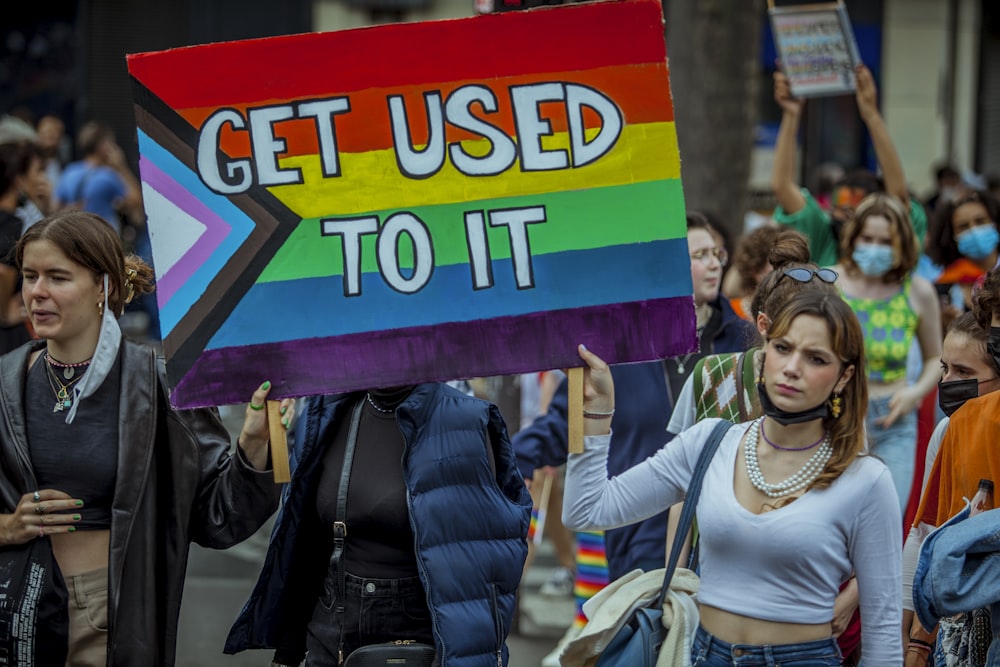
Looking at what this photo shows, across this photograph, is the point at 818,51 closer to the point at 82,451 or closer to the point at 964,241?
the point at 964,241

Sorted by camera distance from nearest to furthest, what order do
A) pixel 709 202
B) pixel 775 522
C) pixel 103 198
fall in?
1. pixel 775 522
2. pixel 709 202
3. pixel 103 198

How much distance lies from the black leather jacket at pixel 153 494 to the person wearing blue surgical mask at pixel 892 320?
3.45m

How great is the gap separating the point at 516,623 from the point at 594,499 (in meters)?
3.85

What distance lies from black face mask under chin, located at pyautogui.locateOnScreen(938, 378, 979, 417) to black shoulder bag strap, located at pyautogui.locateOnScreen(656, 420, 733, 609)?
97 cm

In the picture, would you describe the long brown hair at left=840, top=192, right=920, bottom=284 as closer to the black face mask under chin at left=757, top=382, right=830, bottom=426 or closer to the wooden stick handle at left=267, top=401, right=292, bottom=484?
the black face mask under chin at left=757, top=382, right=830, bottom=426

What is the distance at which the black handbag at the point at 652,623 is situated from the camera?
3607 mm

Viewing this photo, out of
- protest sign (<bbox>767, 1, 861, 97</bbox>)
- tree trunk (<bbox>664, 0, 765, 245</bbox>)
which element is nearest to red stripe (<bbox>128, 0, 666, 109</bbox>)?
protest sign (<bbox>767, 1, 861, 97</bbox>)

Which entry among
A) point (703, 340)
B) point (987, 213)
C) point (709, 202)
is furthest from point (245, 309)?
point (709, 202)

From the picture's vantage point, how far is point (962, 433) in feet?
13.1

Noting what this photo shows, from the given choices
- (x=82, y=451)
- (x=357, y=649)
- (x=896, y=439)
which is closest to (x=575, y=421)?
(x=357, y=649)

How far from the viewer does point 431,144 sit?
3.99 metres

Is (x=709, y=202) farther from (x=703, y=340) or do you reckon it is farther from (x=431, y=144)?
(x=431, y=144)

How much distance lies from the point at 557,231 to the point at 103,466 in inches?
55.5

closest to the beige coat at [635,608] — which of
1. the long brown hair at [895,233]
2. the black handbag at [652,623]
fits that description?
the black handbag at [652,623]
